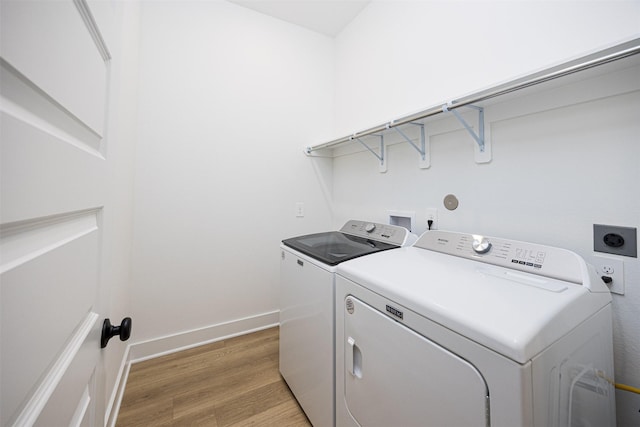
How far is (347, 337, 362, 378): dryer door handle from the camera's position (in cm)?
97

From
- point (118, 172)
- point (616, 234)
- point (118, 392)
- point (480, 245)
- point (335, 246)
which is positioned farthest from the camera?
point (335, 246)

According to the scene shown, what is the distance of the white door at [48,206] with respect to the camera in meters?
0.27

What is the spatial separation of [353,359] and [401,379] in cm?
26

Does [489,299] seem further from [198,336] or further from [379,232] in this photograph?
[198,336]

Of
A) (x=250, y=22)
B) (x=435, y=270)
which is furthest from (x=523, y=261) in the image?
(x=250, y=22)

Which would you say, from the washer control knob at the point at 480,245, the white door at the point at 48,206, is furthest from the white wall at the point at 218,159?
the washer control knob at the point at 480,245

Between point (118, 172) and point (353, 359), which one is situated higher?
point (118, 172)

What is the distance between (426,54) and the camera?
1.61 meters

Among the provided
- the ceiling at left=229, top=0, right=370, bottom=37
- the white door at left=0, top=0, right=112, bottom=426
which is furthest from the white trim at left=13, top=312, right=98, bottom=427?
the ceiling at left=229, top=0, right=370, bottom=37

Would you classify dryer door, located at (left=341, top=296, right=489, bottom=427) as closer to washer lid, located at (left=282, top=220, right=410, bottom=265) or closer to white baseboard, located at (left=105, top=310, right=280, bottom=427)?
washer lid, located at (left=282, top=220, right=410, bottom=265)

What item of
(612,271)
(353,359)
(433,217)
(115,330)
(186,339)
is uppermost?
(433,217)

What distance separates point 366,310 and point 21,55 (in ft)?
3.36

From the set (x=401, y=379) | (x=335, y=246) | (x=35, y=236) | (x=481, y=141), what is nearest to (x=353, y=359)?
(x=401, y=379)

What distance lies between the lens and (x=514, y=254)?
3.23 feet
